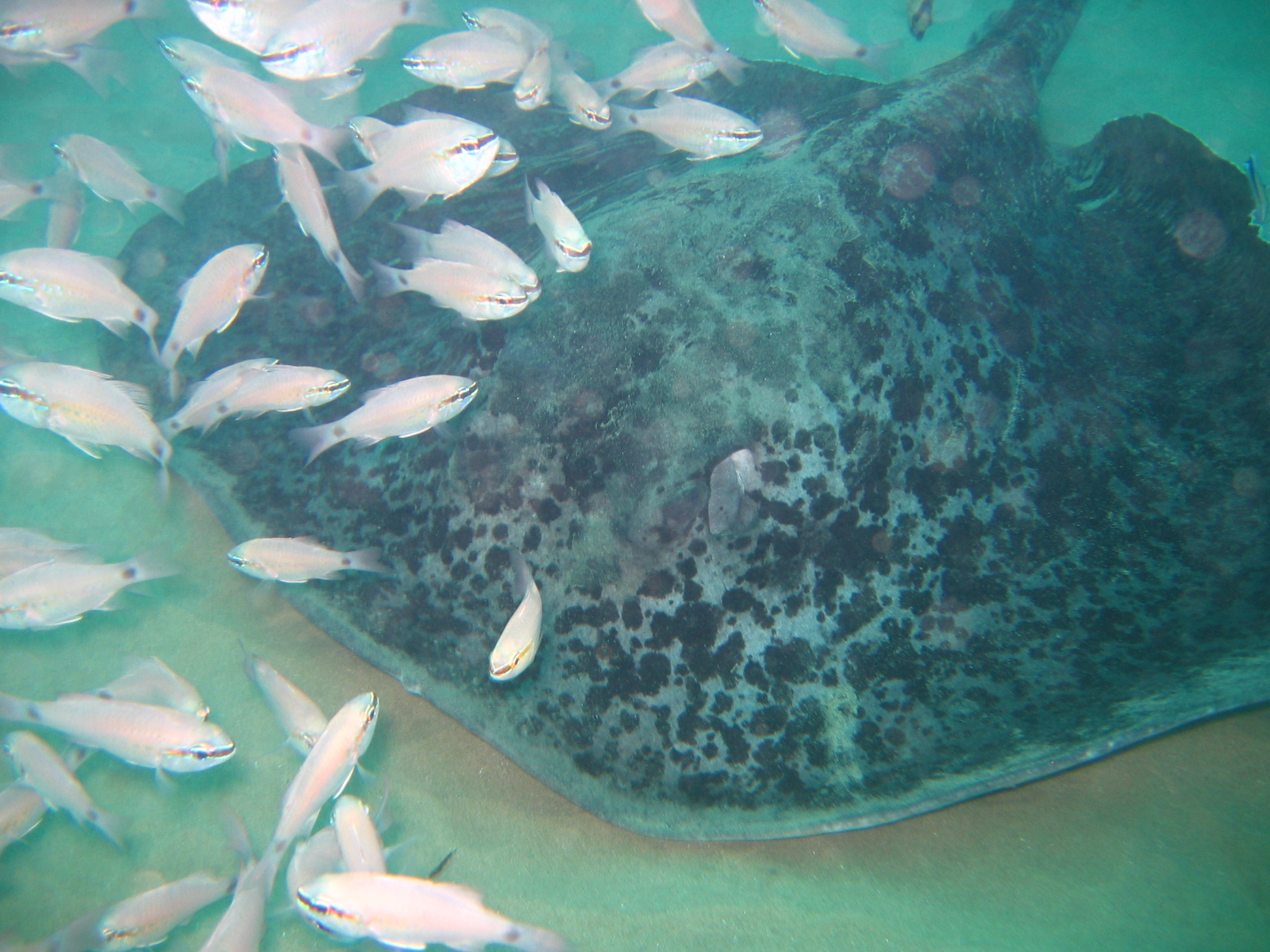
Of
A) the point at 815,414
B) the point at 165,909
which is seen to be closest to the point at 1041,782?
the point at 815,414

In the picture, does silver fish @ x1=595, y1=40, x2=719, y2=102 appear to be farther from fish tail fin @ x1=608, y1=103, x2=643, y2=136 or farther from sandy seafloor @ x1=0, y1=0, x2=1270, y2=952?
sandy seafloor @ x1=0, y1=0, x2=1270, y2=952

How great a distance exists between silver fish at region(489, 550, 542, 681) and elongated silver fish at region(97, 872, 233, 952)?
2.02 metres

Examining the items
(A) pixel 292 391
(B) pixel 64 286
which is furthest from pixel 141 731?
(B) pixel 64 286

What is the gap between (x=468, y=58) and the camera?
4.47 m

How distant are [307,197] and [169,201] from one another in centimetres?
239

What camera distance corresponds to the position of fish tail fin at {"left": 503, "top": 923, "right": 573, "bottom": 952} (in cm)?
252

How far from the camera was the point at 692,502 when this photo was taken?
3.15 metres

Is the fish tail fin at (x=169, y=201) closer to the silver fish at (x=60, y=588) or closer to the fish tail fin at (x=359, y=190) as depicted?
the fish tail fin at (x=359, y=190)

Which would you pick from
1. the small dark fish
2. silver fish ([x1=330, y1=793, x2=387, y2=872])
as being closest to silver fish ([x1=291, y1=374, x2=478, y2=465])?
silver fish ([x1=330, y1=793, x2=387, y2=872])

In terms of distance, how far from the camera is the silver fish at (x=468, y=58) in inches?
173

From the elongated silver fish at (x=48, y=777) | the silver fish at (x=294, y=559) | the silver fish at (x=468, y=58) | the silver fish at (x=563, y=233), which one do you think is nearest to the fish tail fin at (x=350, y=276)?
the silver fish at (x=563, y=233)

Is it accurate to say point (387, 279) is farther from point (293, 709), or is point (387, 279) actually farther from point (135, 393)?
point (293, 709)

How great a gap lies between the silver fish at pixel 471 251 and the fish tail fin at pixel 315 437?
1281 millimetres

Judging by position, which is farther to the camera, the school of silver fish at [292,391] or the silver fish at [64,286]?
the silver fish at [64,286]
